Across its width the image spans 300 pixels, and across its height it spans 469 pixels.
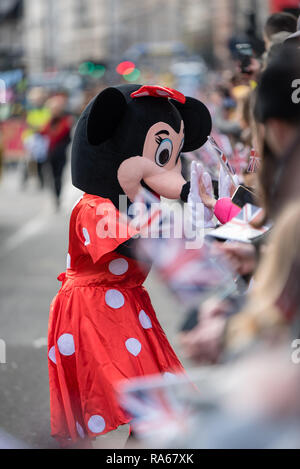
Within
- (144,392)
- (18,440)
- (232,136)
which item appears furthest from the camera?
(232,136)

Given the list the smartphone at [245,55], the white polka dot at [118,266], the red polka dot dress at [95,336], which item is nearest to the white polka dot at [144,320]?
the red polka dot dress at [95,336]

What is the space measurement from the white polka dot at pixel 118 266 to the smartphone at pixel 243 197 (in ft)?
1.91

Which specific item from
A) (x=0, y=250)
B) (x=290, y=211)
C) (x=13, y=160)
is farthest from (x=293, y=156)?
(x=13, y=160)

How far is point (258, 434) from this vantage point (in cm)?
170

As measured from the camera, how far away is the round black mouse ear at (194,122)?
124 inches

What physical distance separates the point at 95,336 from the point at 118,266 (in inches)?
10.4

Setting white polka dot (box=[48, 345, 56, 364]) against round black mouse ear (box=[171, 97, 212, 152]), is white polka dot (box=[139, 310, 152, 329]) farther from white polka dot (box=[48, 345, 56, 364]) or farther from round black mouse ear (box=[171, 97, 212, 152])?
round black mouse ear (box=[171, 97, 212, 152])

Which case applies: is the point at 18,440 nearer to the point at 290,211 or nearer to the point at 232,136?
the point at 290,211

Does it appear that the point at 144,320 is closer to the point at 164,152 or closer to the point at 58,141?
the point at 164,152

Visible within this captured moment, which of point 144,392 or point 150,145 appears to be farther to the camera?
point 150,145

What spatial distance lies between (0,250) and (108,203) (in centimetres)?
573

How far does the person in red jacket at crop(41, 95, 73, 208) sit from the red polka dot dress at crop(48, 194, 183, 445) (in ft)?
28.1

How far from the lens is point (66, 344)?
9.70ft
